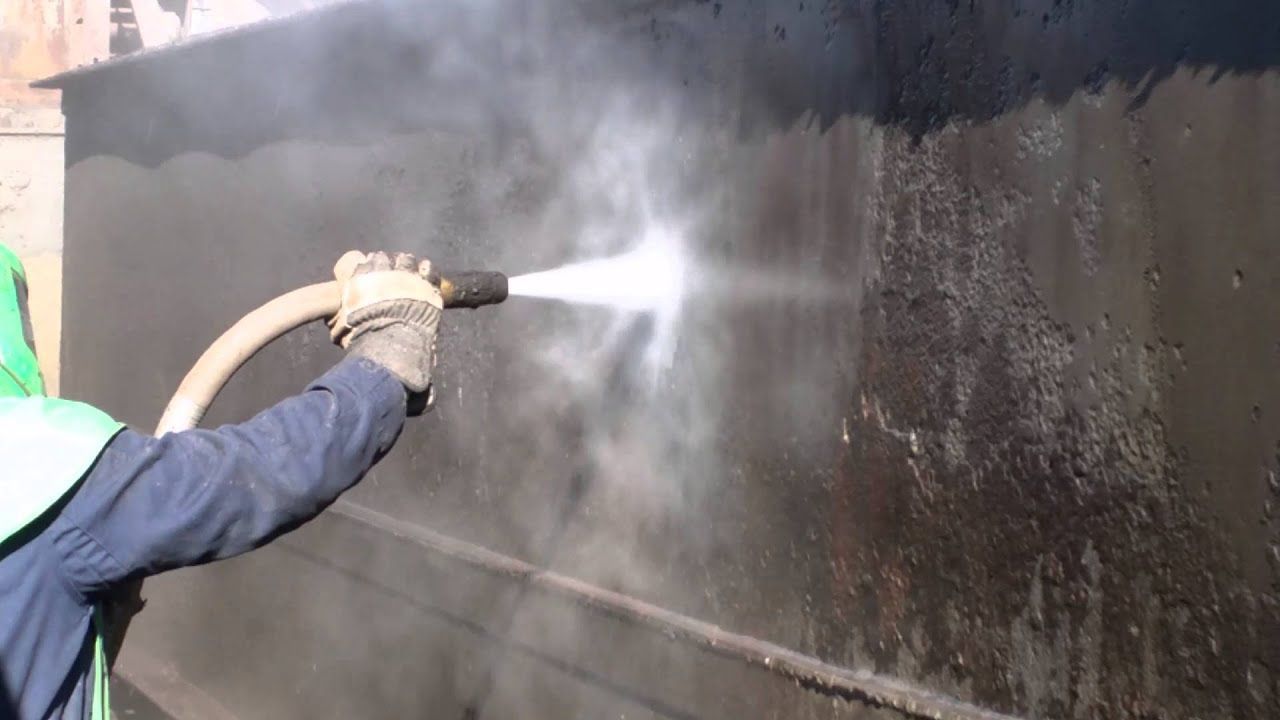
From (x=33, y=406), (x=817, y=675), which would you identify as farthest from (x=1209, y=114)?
(x=33, y=406)

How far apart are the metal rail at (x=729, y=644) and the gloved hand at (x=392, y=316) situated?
53.6 inches

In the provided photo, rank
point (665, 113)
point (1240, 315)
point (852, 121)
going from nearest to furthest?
point (1240, 315) < point (852, 121) < point (665, 113)

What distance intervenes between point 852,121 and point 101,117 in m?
6.41

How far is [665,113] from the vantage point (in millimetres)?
3814

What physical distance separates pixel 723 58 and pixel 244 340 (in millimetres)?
1666

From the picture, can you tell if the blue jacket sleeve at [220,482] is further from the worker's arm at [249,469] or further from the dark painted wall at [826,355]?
the dark painted wall at [826,355]

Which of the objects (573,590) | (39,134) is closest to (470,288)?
(573,590)

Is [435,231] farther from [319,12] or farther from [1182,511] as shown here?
[1182,511]

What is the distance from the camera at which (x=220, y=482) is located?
2076 millimetres

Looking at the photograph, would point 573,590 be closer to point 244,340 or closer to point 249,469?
point 244,340

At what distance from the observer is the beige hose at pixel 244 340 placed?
2516 millimetres

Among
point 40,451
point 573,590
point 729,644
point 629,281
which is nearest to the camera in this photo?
point 40,451

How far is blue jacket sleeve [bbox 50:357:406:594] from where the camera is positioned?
78.7 inches

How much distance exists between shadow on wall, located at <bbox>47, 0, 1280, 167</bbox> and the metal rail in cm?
131
